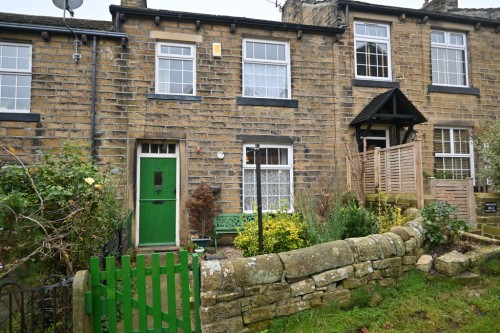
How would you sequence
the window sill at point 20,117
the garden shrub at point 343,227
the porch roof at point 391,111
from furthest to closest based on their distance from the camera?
the porch roof at point 391,111
the window sill at point 20,117
the garden shrub at point 343,227

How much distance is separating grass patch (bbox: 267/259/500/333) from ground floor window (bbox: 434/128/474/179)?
19.9 ft

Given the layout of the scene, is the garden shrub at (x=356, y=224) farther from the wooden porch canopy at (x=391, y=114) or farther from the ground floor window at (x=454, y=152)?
the ground floor window at (x=454, y=152)

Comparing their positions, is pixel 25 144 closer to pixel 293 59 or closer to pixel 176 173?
pixel 176 173

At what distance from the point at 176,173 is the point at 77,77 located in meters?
3.34

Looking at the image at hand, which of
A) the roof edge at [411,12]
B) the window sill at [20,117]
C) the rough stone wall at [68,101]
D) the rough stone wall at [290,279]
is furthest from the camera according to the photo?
the roof edge at [411,12]

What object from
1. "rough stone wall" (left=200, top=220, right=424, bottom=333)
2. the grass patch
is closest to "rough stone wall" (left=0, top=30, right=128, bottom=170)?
"rough stone wall" (left=200, top=220, right=424, bottom=333)

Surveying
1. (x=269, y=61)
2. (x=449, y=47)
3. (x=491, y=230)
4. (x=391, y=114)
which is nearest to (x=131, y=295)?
(x=491, y=230)

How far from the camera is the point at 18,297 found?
3414 millimetres

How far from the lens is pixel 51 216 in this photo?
3.66 meters

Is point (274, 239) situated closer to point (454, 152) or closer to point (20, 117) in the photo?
point (20, 117)

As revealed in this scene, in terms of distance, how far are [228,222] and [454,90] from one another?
26.1 feet

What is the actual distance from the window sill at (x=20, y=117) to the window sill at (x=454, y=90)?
10.7 meters

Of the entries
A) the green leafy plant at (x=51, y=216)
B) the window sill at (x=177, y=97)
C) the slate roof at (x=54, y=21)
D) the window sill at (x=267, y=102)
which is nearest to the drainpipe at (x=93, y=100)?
the slate roof at (x=54, y=21)

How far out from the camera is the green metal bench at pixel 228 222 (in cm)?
770
